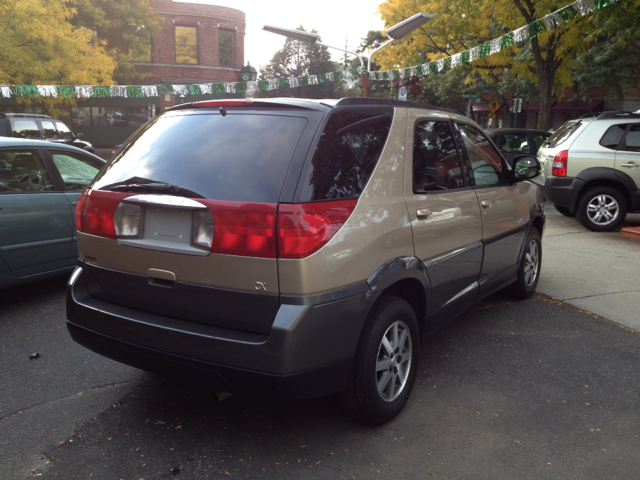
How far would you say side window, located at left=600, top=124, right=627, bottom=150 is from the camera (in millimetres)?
8828

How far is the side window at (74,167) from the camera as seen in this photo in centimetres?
558

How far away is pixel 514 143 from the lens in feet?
44.0

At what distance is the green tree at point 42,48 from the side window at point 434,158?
19.9 metres

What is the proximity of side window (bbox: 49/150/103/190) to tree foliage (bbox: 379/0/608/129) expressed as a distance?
9583 millimetres

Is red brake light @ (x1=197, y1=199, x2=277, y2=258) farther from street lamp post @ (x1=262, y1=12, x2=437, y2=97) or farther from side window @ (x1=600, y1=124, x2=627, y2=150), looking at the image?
A: street lamp post @ (x1=262, y1=12, x2=437, y2=97)

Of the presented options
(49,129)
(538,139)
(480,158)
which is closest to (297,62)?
(49,129)

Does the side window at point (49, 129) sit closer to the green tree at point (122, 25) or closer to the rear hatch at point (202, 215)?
the green tree at point (122, 25)

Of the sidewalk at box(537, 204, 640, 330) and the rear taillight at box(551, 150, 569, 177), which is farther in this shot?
the rear taillight at box(551, 150, 569, 177)

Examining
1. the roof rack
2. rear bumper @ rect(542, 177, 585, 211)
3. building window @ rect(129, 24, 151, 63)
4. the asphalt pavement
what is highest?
building window @ rect(129, 24, 151, 63)

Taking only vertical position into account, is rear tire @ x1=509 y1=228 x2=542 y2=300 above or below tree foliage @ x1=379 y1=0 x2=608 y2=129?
below

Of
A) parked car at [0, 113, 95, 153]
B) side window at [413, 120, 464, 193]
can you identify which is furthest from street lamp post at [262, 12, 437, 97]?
side window at [413, 120, 464, 193]

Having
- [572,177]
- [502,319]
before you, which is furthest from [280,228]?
[572,177]

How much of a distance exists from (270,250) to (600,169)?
792 cm

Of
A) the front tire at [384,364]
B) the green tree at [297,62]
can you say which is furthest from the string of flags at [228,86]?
the green tree at [297,62]
